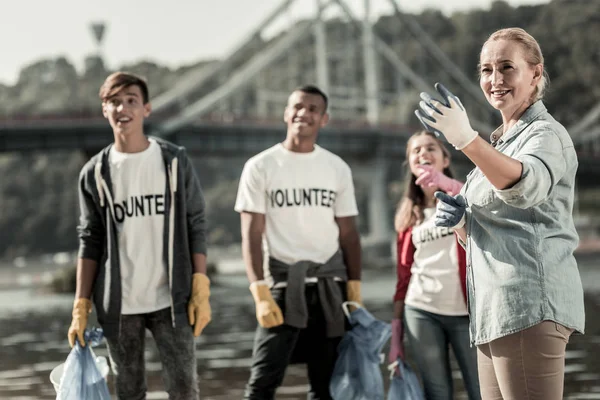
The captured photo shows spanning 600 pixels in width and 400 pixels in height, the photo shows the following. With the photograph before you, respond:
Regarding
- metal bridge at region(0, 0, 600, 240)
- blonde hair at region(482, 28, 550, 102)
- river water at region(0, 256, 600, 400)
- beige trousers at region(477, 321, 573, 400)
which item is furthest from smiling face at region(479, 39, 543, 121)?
metal bridge at region(0, 0, 600, 240)

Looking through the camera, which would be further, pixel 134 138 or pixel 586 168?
pixel 586 168

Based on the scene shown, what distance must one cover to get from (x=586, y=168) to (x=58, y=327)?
52.8 metres

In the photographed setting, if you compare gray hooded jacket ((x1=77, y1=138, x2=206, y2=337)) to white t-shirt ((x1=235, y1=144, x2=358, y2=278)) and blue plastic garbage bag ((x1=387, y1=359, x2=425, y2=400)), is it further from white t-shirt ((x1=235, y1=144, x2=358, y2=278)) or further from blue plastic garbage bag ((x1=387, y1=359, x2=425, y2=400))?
blue plastic garbage bag ((x1=387, y1=359, x2=425, y2=400))

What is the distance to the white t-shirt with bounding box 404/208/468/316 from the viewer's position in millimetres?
4867

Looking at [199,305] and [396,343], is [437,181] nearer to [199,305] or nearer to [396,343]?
[396,343]

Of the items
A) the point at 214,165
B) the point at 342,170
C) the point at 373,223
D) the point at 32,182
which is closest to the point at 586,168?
the point at 373,223

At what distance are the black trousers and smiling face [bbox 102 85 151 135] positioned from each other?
0.94m

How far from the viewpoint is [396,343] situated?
5.07 meters

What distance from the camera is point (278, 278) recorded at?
509 cm

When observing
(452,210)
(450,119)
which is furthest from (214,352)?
(450,119)

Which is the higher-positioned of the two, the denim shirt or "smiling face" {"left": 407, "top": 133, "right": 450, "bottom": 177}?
"smiling face" {"left": 407, "top": 133, "right": 450, "bottom": 177}

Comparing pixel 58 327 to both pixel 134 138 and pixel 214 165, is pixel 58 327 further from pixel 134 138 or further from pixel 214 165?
pixel 214 165

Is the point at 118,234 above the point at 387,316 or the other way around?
above

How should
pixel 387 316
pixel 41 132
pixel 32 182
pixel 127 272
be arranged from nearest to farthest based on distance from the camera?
pixel 127 272
pixel 387 316
pixel 41 132
pixel 32 182
